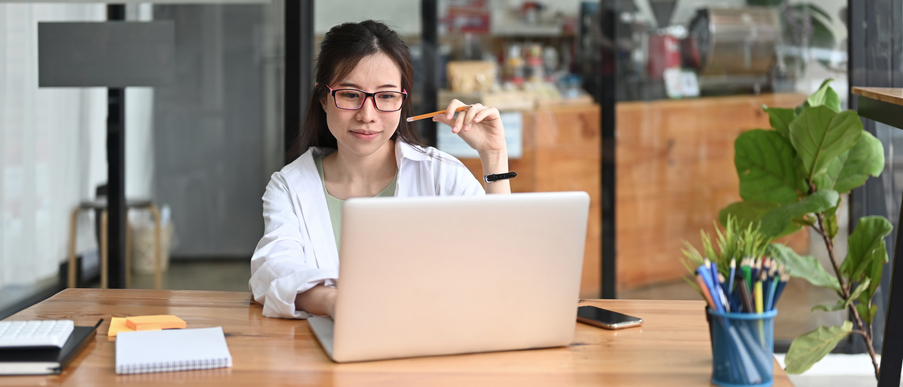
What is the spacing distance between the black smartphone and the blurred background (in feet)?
5.83

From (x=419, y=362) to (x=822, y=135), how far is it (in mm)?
1433

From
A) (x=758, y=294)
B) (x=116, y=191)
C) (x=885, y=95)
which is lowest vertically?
(x=758, y=294)

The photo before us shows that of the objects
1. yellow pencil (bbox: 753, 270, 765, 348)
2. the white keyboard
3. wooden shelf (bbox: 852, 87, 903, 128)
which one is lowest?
the white keyboard

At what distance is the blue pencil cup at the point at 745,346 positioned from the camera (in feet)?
3.21

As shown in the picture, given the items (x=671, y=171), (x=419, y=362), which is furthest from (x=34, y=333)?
(x=671, y=171)

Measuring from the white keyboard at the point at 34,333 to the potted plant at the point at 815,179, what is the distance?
1563mm

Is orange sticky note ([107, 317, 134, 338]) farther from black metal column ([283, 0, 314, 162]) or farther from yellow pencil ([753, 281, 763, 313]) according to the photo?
black metal column ([283, 0, 314, 162])

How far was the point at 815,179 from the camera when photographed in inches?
85.1

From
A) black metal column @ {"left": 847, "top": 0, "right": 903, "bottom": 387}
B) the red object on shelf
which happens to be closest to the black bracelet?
the red object on shelf

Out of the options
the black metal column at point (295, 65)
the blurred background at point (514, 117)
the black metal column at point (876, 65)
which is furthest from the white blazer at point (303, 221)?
the black metal column at point (876, 65)

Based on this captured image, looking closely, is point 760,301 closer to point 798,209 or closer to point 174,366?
point 174,366

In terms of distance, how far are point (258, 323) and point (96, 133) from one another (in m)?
2.13

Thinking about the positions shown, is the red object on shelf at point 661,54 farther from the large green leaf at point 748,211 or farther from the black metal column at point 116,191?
the black metal column at point 116,191

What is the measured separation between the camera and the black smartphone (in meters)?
1.28
